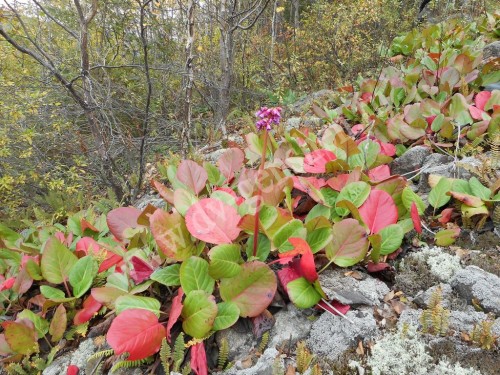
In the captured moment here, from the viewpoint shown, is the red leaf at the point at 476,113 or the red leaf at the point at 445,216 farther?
the red leaf at the point at 476,113

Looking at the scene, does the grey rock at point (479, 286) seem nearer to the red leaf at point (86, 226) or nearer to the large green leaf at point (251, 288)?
the large green leaf at point (251, 288)

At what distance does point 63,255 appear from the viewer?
1.77 meters

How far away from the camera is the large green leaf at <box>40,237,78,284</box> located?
173 cm

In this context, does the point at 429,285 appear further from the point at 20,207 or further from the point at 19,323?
the point at 20,207

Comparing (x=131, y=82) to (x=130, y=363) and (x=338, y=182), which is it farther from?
(x=130, y=363)

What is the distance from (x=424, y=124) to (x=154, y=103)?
19.4 feet

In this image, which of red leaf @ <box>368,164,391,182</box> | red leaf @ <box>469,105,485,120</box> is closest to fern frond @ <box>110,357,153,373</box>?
red leaf @ <box>368,164,391,182</box>

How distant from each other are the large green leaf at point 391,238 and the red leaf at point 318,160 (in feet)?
1.83

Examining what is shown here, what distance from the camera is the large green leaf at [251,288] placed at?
4.14 ft

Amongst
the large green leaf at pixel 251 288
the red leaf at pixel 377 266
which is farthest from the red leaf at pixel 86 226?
the red leaf at pixel 377 266

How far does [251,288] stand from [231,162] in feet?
3.85

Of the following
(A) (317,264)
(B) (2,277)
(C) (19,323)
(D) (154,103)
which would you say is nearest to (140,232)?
(C) (19,323)

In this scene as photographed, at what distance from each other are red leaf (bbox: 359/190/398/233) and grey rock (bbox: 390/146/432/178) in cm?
71

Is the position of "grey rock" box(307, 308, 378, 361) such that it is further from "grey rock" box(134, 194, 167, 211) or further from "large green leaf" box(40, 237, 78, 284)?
"grey rock" box(134, 194, 167, 211)
